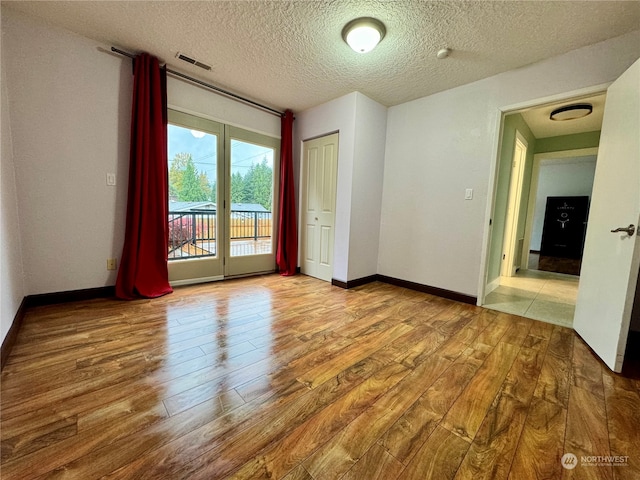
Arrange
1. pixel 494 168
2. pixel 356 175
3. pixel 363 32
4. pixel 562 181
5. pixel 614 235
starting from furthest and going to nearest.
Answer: pixel 562 181 → pixel 356 175 → pixel 494 168 → pixel 363 32 → pixel 614 235

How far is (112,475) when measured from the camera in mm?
902

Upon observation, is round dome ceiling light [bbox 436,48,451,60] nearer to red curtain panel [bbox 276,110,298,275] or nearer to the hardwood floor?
red curtain panel [bbox 276,110,298,275]

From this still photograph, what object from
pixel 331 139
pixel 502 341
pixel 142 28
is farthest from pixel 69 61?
pixel 502 341

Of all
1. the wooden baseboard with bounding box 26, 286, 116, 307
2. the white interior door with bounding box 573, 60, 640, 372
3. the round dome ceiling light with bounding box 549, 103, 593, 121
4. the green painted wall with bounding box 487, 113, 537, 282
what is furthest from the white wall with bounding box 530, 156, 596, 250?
the wooden baseboard with bounding box 26, 286, 116, 307

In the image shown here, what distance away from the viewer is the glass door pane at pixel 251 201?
346cm

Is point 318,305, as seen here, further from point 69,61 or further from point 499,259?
point 69,61

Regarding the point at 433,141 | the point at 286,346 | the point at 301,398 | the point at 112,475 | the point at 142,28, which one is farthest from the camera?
the point at 433,141

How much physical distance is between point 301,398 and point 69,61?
11.0ft

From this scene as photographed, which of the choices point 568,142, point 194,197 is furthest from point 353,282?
point 568,142

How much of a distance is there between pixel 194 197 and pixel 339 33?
7.58 feet

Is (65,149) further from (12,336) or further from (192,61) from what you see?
(12,336)

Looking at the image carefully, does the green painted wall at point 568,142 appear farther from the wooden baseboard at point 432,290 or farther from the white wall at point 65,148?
the white wall at point 65,148

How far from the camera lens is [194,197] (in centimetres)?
315

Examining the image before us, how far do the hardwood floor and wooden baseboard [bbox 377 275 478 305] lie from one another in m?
0.63
